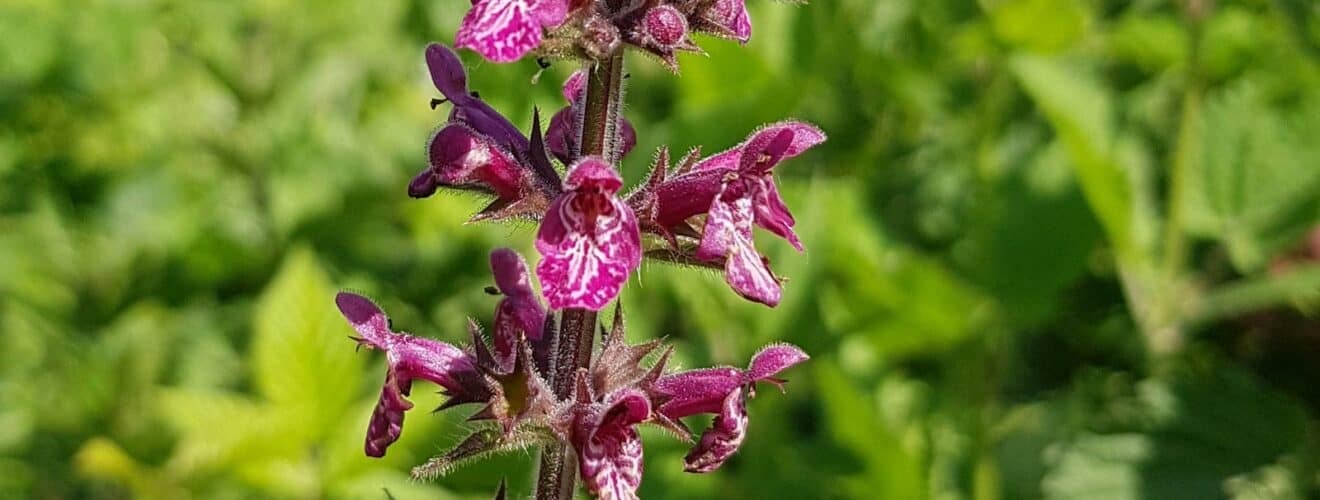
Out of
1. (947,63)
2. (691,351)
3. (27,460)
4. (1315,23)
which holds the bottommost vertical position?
(27,460)

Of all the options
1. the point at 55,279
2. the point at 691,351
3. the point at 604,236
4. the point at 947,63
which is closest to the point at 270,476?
the point at 691,351

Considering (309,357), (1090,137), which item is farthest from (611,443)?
(1090,137)

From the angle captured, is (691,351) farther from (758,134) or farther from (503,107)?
(758,134)

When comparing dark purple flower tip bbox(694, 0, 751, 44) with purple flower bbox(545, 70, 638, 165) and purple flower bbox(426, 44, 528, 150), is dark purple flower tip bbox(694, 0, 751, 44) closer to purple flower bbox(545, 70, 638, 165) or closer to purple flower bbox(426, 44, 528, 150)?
purple flower bbox(545, 70, 638, 165)

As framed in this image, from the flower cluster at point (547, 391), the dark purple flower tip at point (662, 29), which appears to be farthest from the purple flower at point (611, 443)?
the dark purple flower tip at point (662, 29)

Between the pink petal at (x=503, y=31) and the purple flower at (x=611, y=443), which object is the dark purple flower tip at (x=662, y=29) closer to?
the pink petal at (x=503, y=31)
